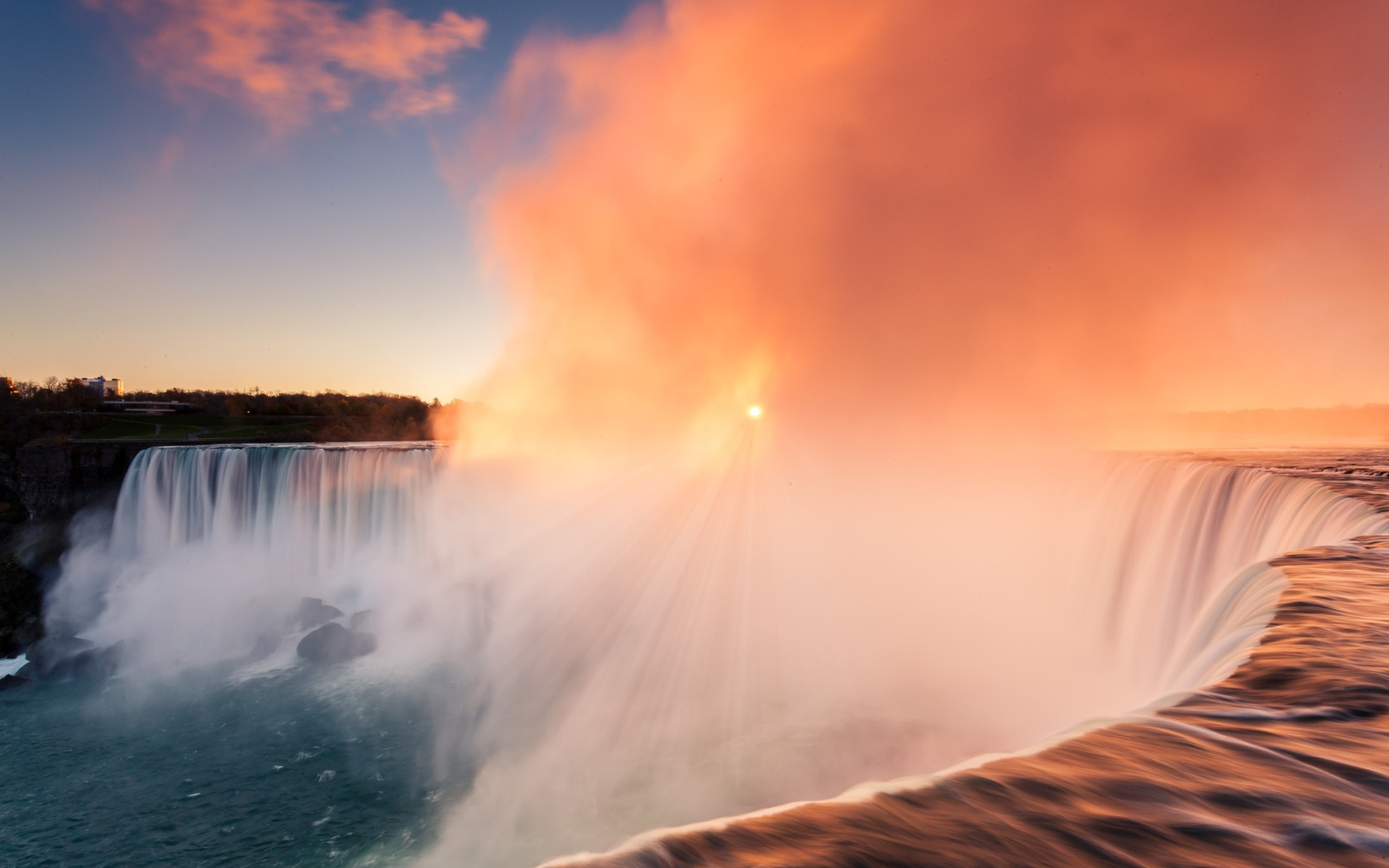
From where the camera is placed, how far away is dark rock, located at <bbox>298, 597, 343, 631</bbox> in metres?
18.3

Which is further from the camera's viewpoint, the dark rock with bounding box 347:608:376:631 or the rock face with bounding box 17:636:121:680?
the dark rock with bounding box 347:608:376:631

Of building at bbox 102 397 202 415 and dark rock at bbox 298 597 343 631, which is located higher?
building at bbox 102 397 202 415

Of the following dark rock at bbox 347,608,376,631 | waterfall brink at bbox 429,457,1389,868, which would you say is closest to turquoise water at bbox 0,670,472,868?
waterfall brink at bbox 429,457,1389,868

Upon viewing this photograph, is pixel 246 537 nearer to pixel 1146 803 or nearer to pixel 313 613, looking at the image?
pixel 313 613

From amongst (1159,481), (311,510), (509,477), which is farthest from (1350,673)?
(311,510)

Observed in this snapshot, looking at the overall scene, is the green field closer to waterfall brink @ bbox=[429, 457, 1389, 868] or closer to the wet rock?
the wet rock

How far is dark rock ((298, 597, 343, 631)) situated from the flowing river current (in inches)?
5.2

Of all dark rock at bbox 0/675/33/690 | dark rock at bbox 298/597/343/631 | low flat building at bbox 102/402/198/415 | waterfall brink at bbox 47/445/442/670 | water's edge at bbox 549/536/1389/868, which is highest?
low flat building at bbox 102/402/198/415

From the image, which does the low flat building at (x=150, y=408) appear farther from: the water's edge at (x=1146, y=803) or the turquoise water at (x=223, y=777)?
the water's edge at (x=1146, y=803)

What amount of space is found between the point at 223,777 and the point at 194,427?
37674mm

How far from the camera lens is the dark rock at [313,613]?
18328 mm

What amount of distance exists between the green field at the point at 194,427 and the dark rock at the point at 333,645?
82.7 ft

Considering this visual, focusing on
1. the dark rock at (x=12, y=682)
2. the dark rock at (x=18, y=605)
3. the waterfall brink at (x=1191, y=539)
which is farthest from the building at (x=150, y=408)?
the waterfall brink at (x=1191, y=539)

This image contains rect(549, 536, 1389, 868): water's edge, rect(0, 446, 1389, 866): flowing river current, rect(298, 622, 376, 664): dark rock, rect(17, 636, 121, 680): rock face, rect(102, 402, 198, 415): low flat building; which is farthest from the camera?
rect(102, 402, 198, 415): low flat building
